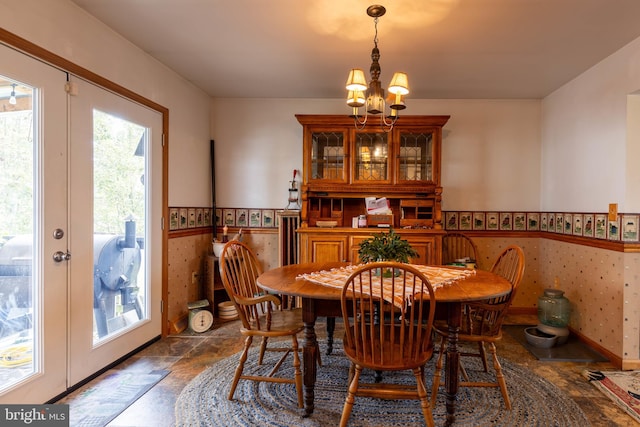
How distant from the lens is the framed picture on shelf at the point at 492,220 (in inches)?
A: 150

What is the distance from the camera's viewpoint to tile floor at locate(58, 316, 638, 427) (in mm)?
1907

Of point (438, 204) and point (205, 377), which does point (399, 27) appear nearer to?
point (438, 204)

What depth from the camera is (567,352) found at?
278cm

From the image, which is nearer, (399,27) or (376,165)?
(399,27)

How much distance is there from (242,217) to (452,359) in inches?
109

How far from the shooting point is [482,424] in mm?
1839

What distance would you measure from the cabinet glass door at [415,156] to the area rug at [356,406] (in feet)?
6.16

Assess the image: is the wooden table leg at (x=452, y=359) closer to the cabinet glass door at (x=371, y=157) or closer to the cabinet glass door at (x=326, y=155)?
the cabinet glass door at (x=371, y=157)

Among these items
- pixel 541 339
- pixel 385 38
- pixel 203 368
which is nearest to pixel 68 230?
pixel 203 368

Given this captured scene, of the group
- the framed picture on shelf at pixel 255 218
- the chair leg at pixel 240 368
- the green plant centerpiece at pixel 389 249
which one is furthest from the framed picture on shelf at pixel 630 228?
the framed picture on shelf at pixel 255 218

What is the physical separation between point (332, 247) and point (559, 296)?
2.07m

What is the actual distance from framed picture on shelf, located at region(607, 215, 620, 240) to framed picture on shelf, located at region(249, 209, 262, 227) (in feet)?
10.6

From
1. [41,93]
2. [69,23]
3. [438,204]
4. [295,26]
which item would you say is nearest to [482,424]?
[438,204]

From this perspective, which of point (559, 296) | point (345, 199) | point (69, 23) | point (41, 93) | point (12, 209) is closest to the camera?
point (12, 209)
